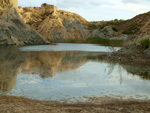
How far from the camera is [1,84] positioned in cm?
1021

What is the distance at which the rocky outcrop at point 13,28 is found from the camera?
4878cm

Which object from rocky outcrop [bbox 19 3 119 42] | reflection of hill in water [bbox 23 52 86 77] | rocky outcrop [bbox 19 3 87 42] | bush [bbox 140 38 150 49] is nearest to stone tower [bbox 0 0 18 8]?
rocky outcrop [bbox 19 3 119 42]

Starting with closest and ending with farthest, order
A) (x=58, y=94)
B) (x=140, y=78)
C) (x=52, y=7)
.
Answer: (x=58, y=94) → (x=140, y=78) → (x=52, y=7)

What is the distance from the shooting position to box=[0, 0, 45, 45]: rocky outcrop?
4878cm

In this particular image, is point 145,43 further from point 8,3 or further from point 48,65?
point 8,3

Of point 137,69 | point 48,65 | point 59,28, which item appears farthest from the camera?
point 59,28

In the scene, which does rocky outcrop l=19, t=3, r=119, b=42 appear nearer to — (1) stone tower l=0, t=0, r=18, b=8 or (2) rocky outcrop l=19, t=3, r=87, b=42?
(2) rocky outcrop l=19, t=3, r=87, b=42

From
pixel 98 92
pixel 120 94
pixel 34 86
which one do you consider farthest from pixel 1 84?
pixel 120 94

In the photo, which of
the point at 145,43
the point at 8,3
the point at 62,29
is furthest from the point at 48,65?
the point at 62,29

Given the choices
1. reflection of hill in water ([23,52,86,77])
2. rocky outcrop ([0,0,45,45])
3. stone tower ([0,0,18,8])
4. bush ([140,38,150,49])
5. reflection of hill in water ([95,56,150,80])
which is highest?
stone tower ([0,0,18,8])

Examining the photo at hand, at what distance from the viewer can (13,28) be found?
5269cm

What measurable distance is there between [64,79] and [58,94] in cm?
300

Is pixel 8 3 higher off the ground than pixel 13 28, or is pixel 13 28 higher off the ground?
pixel 8 3

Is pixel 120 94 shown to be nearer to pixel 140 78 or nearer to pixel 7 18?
pixel 140 78
